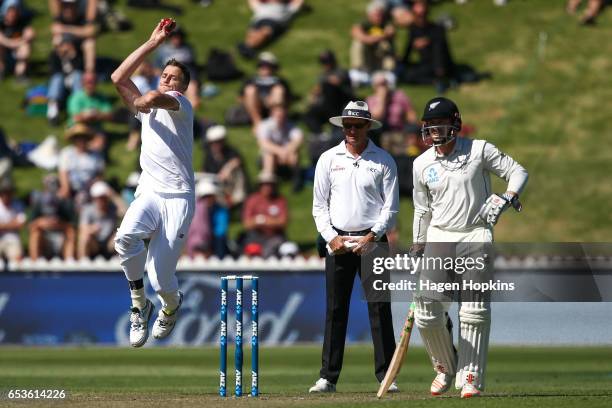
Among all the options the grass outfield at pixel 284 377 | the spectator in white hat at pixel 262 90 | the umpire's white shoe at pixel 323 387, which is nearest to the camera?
the grass outfield at pixel 284 377

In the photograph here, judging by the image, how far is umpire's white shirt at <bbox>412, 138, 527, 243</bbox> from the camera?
32.7 feet

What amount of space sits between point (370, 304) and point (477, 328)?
1273 millimetres

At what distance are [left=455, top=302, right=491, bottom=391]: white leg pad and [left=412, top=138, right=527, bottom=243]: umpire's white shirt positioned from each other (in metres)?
0.62

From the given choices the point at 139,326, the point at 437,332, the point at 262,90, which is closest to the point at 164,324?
the point at 139,326

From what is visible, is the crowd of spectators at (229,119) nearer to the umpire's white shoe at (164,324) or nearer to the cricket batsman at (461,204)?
the umpire's white shoe at (164,324)

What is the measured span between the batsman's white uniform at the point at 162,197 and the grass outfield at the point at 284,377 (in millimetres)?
1074

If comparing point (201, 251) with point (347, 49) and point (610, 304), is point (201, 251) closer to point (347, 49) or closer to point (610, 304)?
point (347, 49)

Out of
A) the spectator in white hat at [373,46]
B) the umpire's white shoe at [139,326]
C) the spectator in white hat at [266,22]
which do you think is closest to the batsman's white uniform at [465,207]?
the umpire's white shoe at [139,326]

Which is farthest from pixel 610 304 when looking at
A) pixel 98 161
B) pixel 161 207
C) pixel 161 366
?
pixel 98 161

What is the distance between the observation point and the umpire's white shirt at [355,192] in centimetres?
1088

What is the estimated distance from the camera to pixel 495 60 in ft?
78.8

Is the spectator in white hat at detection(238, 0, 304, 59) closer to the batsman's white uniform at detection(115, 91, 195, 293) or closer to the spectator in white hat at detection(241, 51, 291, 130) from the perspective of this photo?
the spectator in white hat at detection(241, 51, 291, 130)

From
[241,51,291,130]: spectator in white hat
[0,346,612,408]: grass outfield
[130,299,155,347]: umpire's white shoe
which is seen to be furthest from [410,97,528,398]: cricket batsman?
[241,51,291,130]: spectator in white hat

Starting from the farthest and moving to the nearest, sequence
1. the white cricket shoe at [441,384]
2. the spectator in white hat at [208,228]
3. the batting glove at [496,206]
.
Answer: the spectator in white hat at [208,228] → the white cricket shoe at [441,384] → the batting glove at [496,206]
